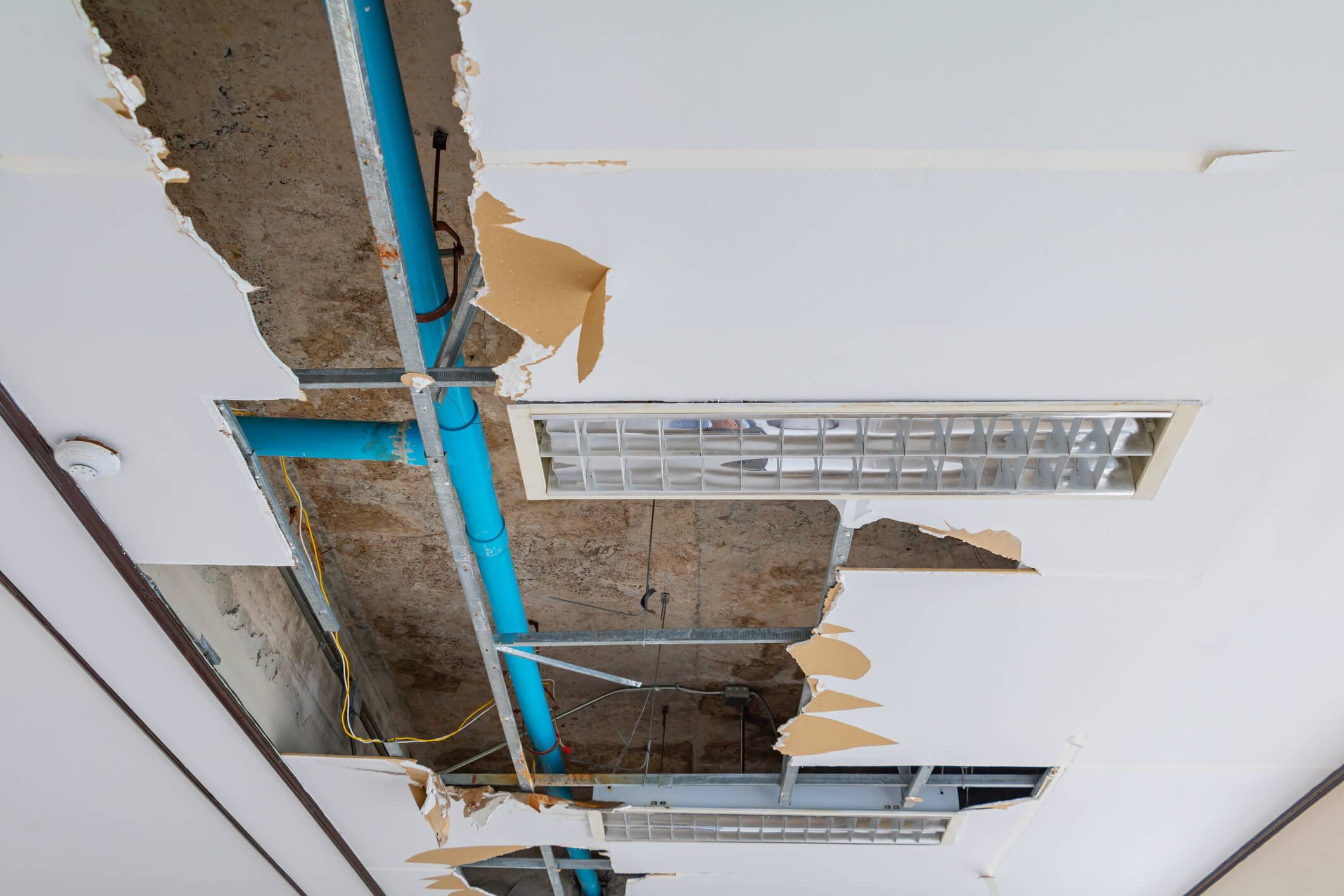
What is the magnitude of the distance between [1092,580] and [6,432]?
276 cm

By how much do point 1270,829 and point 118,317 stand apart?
13.4 feet

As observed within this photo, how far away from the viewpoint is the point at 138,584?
221cm

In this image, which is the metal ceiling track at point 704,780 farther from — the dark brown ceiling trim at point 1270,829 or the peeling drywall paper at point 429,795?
the dark brown ceiling trim at point 1270,829

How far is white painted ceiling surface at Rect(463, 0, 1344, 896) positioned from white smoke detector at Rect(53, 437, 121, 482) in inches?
42.9

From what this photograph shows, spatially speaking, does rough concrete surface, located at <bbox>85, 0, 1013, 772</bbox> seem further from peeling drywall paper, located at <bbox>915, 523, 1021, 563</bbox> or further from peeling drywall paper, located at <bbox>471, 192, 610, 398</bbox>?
peeling drywall paper, located at <bbox>915, 523, 1021, 563</bbox>

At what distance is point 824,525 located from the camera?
3.12 m

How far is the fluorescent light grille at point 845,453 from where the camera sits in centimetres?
185

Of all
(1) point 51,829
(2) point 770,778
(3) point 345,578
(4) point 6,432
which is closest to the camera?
(4) point 6,432

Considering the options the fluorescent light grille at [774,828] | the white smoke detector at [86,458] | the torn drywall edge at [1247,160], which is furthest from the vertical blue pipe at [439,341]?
the torn drywall edge at [1247,160]

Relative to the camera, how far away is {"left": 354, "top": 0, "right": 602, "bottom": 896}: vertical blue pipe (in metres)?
1.52

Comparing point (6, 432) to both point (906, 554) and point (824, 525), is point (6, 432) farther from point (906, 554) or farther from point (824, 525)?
point (906, 554)

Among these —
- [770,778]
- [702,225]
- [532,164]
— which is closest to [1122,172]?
[702,225]

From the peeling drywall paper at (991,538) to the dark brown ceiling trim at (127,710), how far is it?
2432 millimetres

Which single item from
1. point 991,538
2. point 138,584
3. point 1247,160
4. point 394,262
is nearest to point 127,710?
point 138,584
